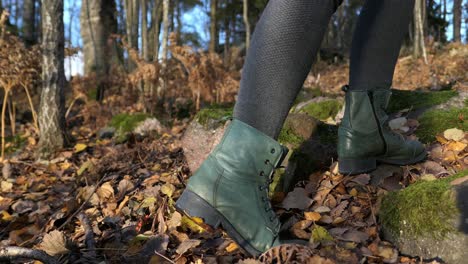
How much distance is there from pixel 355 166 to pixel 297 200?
0.96 feet

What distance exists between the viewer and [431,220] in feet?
4.15

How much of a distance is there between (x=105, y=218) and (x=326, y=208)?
1012mm

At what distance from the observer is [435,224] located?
49.1 inches

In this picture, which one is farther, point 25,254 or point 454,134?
point 454,134

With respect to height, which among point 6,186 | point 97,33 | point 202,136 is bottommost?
point 6,186

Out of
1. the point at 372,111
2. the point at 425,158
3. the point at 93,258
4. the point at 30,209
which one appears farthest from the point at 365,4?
the point at 30,209

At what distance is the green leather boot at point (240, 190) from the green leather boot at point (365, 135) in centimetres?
49

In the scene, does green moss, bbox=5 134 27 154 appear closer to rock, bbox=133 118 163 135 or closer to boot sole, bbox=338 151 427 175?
rock, bbox=133 118 163 135

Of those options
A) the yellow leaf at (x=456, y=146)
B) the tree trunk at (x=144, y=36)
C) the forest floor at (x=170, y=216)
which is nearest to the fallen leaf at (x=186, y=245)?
the forest floor at (x=170, y=216)

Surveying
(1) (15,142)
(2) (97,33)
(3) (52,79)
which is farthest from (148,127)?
(2) (97,33)

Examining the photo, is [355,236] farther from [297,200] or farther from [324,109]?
[324,109]

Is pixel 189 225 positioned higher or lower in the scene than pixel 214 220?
lower

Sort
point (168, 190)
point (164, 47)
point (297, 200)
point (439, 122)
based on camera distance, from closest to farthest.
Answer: point (297, 200) → point (168, 190) → point (439, 122) → point (164, 47)

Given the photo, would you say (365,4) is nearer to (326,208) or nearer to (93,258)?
(326,208)
